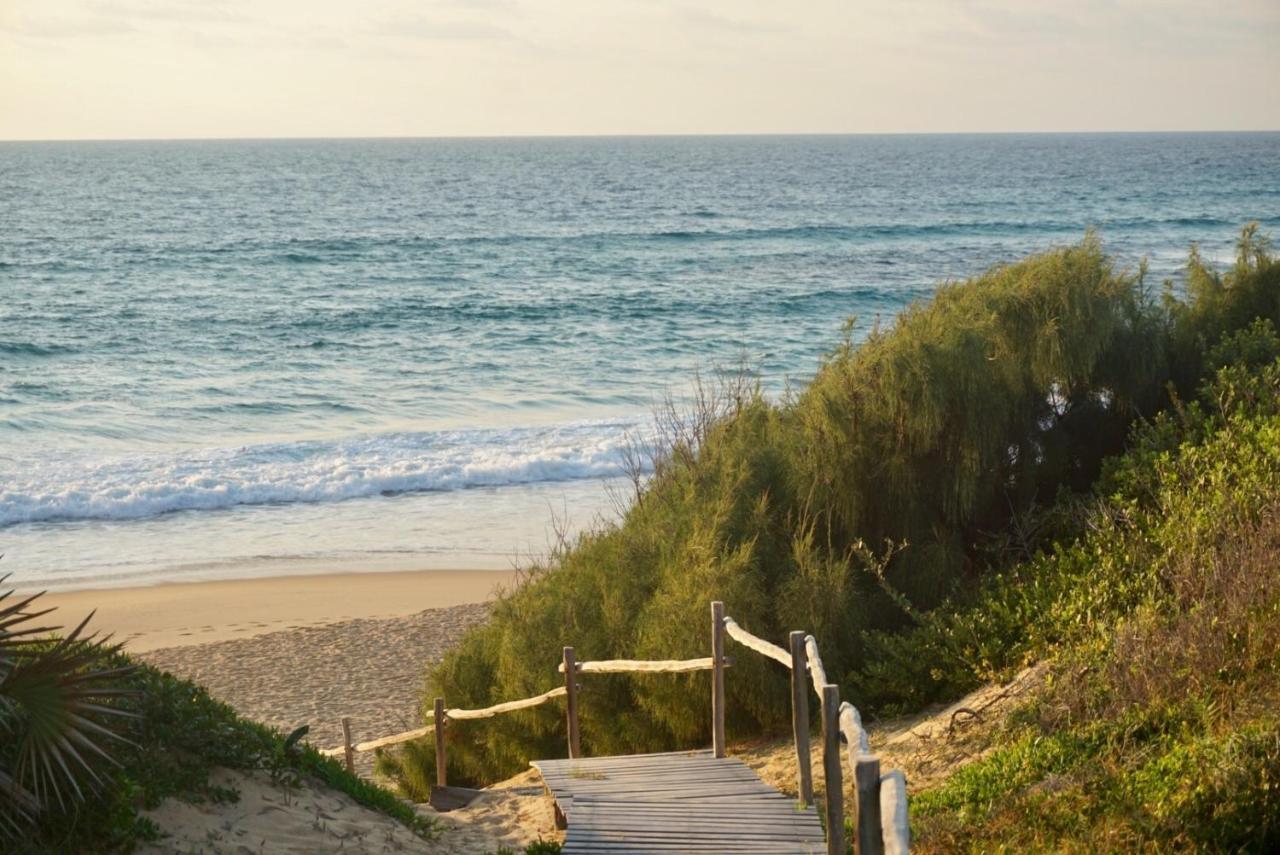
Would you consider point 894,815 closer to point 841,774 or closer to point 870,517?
point 841,774

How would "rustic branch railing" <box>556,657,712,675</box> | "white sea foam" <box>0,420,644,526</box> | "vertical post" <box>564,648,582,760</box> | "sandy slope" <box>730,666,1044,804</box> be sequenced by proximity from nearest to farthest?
1. "sandy slope" <box>730,666,1044,804</box>
2. "rustic branch railing" <box>556,657,712,675</box>
3. "vertical post" <box>564,648,582,760</box>
4. "white sea foam" <box>0,420,644,526</box>

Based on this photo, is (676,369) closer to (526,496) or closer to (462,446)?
(462,446)

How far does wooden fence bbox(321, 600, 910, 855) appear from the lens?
489 centimetres

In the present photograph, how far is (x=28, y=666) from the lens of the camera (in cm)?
618

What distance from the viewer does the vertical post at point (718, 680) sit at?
27.8ft

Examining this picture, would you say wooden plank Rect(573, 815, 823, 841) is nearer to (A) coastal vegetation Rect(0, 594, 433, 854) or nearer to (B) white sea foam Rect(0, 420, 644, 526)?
(A) coastal vegetation Rect(0, 594, 433, 854)

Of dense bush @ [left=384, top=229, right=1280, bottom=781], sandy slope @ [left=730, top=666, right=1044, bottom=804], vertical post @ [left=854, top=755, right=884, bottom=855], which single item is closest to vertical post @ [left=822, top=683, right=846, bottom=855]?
vertical post @ [left=854, top=755, right=884, bottom=855]

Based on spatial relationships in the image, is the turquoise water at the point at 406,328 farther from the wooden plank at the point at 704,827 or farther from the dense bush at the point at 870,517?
the wooden plank at the point at 704,827

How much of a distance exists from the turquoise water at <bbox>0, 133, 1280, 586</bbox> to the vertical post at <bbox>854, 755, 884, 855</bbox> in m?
9.89

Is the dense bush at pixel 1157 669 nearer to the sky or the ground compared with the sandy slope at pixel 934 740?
nearer to the sky

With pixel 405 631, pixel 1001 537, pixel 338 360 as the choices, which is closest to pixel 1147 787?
pixel 1001 537

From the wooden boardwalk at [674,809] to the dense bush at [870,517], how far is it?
217 cm

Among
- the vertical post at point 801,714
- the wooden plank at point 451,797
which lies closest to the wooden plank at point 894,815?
the vertical post at point 801,714

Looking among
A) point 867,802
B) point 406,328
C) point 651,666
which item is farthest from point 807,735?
point 406,328
